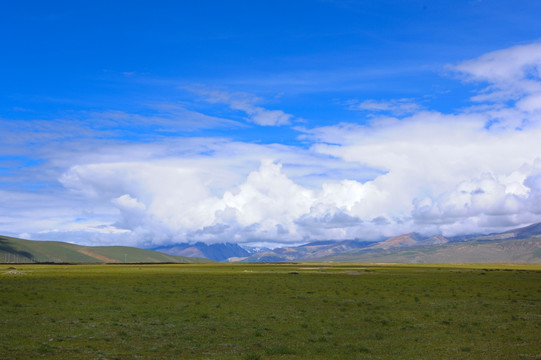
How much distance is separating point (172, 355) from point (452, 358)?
49.8 feet

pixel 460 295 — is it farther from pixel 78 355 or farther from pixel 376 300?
pixel 78 355

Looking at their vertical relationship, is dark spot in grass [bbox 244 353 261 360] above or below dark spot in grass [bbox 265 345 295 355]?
above

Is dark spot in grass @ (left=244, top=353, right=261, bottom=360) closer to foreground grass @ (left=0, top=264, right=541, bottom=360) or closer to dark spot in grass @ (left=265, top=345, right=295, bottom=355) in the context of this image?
foreground grass @ (left=0, top=264, right=541, bottom=360)

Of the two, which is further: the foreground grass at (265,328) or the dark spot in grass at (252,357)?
the foreground grass at (265,328)

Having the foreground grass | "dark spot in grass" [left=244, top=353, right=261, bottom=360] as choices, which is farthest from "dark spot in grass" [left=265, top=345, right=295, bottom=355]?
"dark spot in grass" [left=244, top=353, right=261, bottom=360]

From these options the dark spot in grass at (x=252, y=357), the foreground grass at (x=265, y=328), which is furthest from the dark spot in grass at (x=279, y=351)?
the dark spot in grass at (x=252, y=357)

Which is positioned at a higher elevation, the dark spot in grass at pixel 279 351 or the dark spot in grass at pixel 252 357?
the dark spot in grass at pixel 252 357

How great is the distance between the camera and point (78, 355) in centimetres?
2388

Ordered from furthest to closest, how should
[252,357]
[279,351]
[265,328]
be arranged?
[265,328] < [279,351] < [252,357]

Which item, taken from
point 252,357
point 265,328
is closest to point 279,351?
point 252,357

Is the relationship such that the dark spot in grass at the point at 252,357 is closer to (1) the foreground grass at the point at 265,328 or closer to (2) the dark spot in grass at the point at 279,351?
(1) the foreground grass at the point at 265,328

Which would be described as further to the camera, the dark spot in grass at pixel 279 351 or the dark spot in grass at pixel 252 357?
the dark spot in grass at pixel 279 351

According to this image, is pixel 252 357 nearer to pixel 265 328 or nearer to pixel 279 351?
pixel 279 351

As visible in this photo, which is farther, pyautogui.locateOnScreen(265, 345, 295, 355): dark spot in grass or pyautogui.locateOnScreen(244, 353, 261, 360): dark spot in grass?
pyautogui.locateOnScreen(265, 345, 295, 355): dark spot in grass
